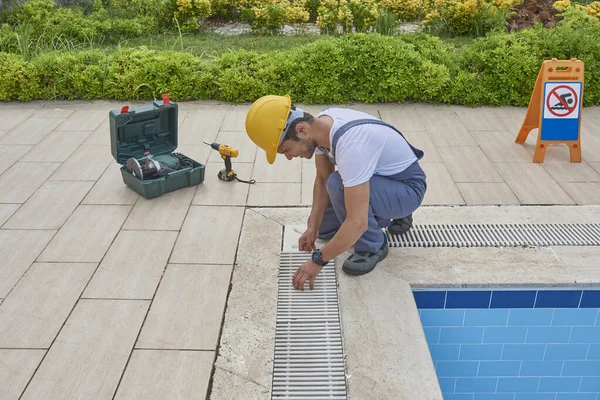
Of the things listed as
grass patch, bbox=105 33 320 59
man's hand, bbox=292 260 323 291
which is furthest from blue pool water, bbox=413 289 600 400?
grass patch, bbox=105 33 320 59

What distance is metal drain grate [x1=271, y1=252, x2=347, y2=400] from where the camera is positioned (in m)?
2.94

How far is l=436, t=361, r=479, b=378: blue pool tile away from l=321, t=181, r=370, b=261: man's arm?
986 millimetres

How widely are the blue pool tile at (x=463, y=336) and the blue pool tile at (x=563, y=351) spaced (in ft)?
1.38

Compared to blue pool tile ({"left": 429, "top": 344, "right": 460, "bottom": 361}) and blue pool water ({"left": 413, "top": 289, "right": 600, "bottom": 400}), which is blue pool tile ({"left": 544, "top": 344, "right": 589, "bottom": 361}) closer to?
blue pool water ({"left": 413, "top": 289, "right": 600, "bottom": 400})

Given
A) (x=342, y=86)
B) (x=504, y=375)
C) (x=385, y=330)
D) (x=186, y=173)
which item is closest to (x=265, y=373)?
(x=385, y=330)

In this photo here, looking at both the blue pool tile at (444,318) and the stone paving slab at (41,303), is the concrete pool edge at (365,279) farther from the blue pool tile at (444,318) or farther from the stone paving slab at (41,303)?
the stone paving slab at (41,303)

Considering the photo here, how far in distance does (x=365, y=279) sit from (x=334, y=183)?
0.63 meters

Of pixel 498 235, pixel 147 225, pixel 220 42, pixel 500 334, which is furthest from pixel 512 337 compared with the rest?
pixel 220 42

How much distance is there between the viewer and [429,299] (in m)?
3.66

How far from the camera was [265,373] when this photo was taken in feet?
9.95

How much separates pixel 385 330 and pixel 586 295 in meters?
1.29

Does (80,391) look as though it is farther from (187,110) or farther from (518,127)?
(518,127)

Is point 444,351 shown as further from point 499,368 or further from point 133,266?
point 133,266

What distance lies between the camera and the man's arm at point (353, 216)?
10.1 feet
